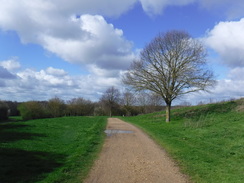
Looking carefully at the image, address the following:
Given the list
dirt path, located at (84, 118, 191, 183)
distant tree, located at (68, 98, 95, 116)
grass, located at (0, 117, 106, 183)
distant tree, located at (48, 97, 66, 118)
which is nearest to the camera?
grass, located at (0, 117, 106, 183)

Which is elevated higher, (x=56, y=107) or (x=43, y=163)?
(x=56, y=107)

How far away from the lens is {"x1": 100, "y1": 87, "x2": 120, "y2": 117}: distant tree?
71562 mm

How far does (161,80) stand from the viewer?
27016mm

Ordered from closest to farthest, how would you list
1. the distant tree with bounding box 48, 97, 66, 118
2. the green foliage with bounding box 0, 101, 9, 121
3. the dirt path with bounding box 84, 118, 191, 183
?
the dirt path with bounding box 84, 118, 191, 183 < the green foliage with bounding box 0, 101, 9, 121 < the distant tree with bounding box 48, 97, 66, 118

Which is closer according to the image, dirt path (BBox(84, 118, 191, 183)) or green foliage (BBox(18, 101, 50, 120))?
dirt path (BBox(84, 118, 191, 183))

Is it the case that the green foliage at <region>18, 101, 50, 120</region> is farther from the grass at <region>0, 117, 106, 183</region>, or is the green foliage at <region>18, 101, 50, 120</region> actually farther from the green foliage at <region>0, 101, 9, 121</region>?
the grass at <region>0, 117, 106, 183</region>

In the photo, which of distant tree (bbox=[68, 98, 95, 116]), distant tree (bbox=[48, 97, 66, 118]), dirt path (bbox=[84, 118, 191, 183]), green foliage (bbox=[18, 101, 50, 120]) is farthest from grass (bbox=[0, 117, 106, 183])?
distant tree (bbox=[68, 98, 95, 116])

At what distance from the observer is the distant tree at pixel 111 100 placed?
235 feet

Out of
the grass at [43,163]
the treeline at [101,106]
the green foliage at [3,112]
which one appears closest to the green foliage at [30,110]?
the treeline at [101,106]

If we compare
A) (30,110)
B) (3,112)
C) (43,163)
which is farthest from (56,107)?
(43,163)

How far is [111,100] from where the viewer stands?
237 ft

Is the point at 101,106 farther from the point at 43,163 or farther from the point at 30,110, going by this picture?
the point at 43,163

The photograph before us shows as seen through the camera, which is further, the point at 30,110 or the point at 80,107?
the point at 80,107

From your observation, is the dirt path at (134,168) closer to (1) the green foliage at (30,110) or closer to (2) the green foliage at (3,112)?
(1) the green foliage at (30,110)
